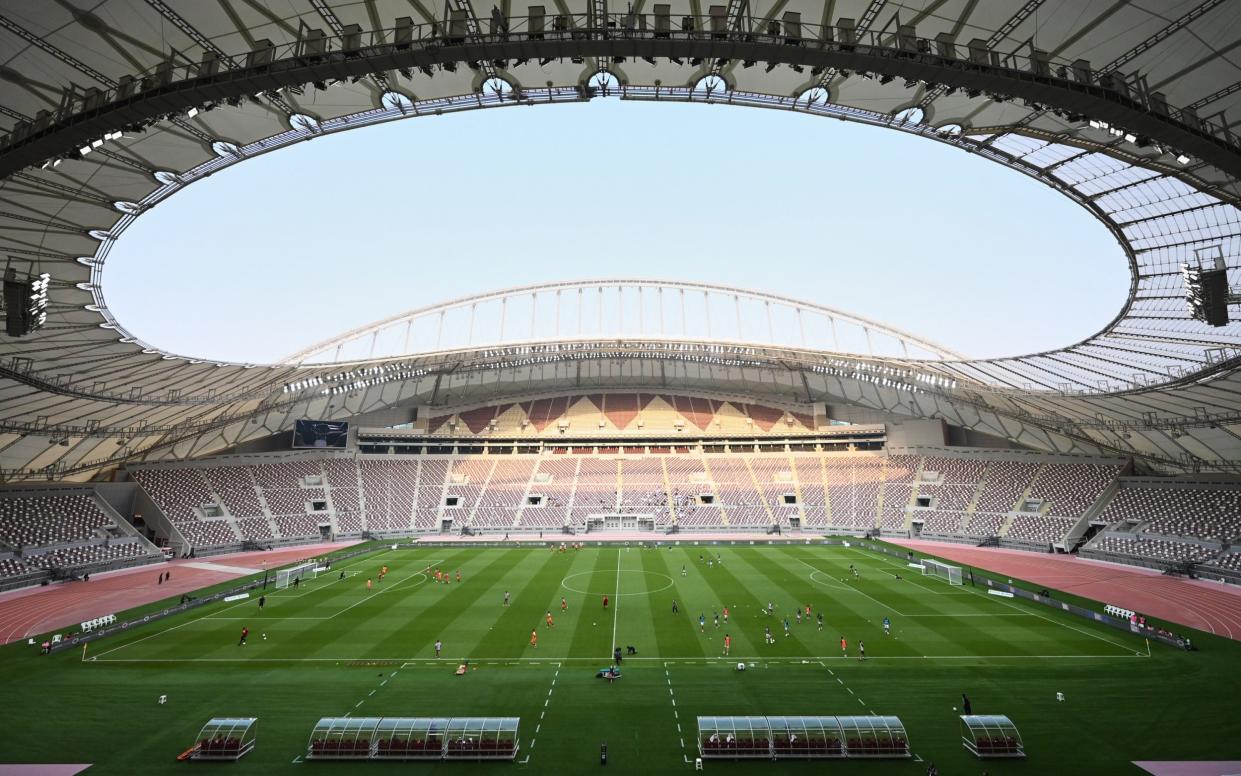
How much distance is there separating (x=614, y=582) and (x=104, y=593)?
3244 centimetres

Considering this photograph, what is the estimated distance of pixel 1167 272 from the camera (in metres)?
26.2

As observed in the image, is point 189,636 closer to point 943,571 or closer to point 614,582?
point 614,582

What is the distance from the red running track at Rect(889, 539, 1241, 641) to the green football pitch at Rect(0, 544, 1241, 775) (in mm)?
4923

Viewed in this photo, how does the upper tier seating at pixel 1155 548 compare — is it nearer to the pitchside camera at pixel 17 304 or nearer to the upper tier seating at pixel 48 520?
the pitchside camera at pixel 17 304

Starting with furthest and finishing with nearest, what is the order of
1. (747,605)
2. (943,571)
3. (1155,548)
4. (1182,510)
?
1. (1182,510)
2. (1155,548)
3. (943,571)
4. (747,605)

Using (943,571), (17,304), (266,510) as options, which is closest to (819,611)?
(943,571)

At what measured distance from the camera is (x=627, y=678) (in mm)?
21016

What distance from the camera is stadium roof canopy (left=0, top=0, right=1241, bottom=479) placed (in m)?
11.9

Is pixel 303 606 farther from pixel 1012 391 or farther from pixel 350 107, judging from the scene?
pixel 1012 391

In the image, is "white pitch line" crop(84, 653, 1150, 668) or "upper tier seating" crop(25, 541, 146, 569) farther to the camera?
"upper tier seating" crop(25, 541, 146, 569)

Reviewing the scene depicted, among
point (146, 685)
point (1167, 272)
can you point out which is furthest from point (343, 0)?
point (1167, 272)

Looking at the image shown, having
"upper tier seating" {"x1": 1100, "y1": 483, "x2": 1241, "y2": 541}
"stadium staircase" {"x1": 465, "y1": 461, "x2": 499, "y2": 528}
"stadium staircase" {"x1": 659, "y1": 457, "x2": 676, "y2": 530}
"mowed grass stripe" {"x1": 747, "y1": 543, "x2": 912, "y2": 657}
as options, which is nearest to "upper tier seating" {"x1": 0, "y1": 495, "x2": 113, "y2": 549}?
"stadium staircase" {"x1": 465, "y1": 461, "x2": 499, "y2": 528}

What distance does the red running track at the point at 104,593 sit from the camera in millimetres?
29438

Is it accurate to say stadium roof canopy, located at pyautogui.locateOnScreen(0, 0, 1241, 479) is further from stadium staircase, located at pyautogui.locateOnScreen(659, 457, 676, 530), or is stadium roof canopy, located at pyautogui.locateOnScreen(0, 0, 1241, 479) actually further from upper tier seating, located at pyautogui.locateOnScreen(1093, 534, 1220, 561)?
stadium staircase, located at pyautogui.locateOnScreen(659, 457, 676, 530)
